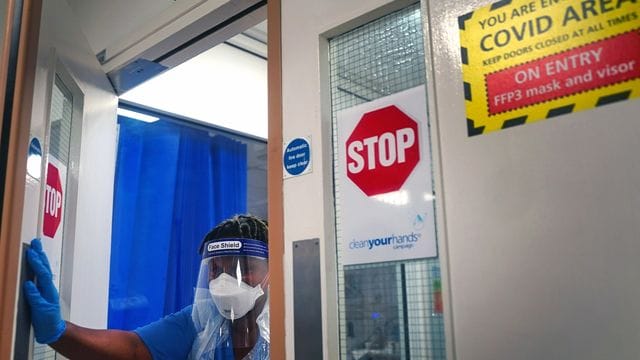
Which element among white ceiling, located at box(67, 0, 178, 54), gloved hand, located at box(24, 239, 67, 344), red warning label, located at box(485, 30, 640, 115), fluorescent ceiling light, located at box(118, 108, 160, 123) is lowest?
gloved hand, located at box(24, 239, 67, 344)

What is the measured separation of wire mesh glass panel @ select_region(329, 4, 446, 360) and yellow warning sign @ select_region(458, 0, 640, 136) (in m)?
Answer: 0.16

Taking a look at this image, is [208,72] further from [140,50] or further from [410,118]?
[410,118]

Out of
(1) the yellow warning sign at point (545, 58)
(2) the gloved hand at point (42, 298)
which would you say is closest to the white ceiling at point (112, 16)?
(2) the gloved hand at point (42, 298)

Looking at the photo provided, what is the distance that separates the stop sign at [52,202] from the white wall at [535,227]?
2.94 feet

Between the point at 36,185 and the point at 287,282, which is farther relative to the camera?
the point at 36,185

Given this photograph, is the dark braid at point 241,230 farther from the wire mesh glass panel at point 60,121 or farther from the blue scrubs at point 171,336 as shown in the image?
the wire mesh glass panel at point 60,121

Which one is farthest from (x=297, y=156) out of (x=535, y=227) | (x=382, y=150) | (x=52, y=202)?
(x=52, y=202)

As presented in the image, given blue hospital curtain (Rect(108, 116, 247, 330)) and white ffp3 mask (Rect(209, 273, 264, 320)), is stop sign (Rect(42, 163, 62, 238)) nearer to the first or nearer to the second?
white ffp3 mask (Rect(209, 273, 264, 320))

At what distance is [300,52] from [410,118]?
39cm

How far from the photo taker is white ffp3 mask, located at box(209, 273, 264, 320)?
216cm

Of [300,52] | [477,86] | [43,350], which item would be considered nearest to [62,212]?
[43,350]

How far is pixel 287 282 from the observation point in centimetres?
131

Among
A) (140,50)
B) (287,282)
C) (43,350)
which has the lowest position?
(43,350)

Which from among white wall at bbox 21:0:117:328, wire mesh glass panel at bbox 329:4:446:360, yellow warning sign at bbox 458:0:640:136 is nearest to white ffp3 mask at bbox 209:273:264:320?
white wall at bbox 21:0:117:328
